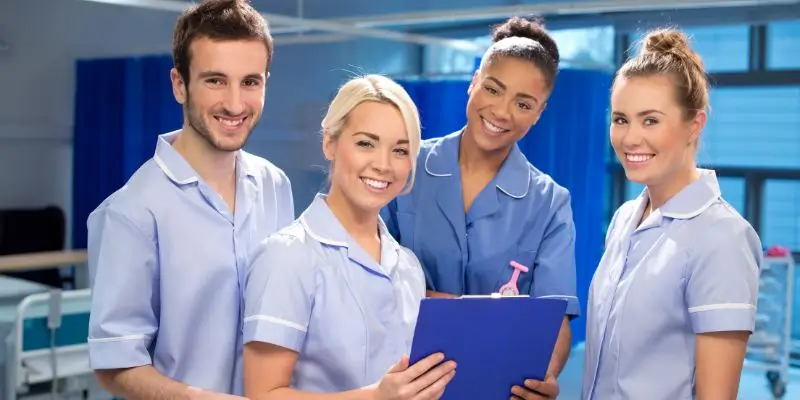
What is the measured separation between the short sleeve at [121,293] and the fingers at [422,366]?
53cm

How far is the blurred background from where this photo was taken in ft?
11.4

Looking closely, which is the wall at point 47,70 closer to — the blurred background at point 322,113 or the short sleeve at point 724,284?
the blurred background at point 322,113

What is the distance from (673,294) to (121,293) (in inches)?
37.8

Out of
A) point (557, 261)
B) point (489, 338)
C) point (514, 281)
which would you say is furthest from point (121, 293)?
point (557, 261)

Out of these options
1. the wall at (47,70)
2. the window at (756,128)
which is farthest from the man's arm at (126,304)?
the window at (756,128)

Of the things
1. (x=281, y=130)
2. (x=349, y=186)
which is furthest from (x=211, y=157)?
(x=281, y=130)

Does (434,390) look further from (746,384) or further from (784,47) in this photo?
(784,47)

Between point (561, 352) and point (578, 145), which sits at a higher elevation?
point (578, 145)

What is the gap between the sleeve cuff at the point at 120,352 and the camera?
1640 millimetres

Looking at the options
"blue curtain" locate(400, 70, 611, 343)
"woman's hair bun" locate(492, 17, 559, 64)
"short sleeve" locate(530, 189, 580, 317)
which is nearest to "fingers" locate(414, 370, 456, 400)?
"short sleeve" locate(530, 189, 580, 317)

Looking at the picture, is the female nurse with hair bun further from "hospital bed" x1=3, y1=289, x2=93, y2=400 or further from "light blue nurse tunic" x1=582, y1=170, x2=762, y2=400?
"hospital bed" x1=3, y1=289, x2=93, y2=400

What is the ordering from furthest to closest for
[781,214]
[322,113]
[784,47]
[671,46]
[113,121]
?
1. [781,214]
2. [784,47]
3. [113,121]
4. [322,113]
5. [671,46]

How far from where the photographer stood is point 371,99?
1562 millimetres

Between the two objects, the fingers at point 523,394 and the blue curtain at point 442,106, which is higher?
the blue curtain at point 442,106
